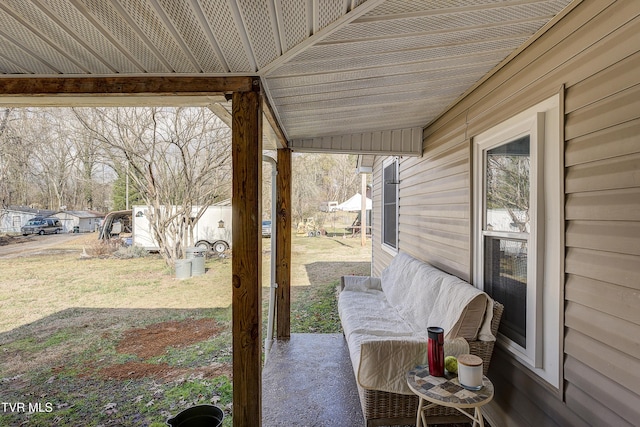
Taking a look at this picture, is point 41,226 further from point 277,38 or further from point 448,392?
point 448,392

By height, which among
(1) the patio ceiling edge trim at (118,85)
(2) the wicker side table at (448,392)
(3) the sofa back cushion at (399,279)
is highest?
(1) the patio ceiling edge trim at (118,85)

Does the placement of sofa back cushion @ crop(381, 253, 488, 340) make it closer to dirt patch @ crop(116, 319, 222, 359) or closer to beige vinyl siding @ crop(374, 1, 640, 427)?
beige vinyl siding @ crop(374, 1, 640, 427)

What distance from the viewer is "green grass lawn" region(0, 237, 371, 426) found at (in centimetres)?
289

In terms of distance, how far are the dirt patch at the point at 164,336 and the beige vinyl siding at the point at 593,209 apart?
12.3 feet

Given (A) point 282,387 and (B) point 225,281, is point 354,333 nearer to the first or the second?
(A) point 282,387

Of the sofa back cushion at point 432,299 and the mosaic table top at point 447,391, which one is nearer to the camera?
the mosaic table top at point 447,391

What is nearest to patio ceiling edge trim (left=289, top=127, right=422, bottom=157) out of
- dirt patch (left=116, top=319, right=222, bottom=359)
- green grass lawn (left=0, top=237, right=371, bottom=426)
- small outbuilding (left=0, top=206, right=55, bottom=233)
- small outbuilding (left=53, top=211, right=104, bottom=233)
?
green grass lawn (left=0, top=237, right=371, bottom=426)

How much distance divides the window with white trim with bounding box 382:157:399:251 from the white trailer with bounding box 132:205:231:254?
552cm

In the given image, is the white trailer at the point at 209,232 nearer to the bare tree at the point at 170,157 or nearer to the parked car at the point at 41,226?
the bare tree at the point at 170,157

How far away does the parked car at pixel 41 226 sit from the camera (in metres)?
9.76

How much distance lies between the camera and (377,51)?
1.73 metres

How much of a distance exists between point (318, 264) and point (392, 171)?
4.75m

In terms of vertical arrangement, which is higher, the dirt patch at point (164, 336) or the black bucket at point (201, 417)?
the black bucket at point (201, 417)

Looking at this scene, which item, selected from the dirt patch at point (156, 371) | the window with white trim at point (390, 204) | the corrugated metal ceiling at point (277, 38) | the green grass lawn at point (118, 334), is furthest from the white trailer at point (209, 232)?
the corrugated metal ceiling at point (277, 38)
